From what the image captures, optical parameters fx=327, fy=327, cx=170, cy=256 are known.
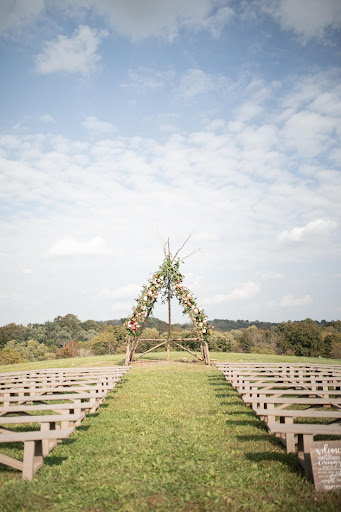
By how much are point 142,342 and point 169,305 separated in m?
21.9

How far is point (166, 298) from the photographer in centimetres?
1744

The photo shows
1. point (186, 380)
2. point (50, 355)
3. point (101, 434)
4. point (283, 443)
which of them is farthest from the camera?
point (50, 355)

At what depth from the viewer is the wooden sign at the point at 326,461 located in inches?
148

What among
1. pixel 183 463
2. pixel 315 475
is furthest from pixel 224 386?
pixel 315 475

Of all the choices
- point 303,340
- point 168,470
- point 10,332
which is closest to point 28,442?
point 168,470

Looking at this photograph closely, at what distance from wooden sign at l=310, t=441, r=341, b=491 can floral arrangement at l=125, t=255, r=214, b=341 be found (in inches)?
499

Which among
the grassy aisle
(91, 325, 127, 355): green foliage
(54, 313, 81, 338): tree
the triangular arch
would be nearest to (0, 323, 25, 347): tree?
(54, 313, 81, 338): tree

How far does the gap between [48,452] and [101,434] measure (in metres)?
1.30

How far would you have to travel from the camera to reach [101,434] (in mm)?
5926

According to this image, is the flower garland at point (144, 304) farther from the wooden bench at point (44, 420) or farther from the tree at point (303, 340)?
the tree at point (303, 340)

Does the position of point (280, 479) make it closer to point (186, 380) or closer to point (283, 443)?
point (283, 443)

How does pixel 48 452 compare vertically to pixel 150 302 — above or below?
below

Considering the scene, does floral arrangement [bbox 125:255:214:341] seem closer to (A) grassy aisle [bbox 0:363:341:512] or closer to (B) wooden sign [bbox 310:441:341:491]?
(A) grassy aisle [bbox 0:363:341:512]

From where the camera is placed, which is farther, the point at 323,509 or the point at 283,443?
the point at 283,443
